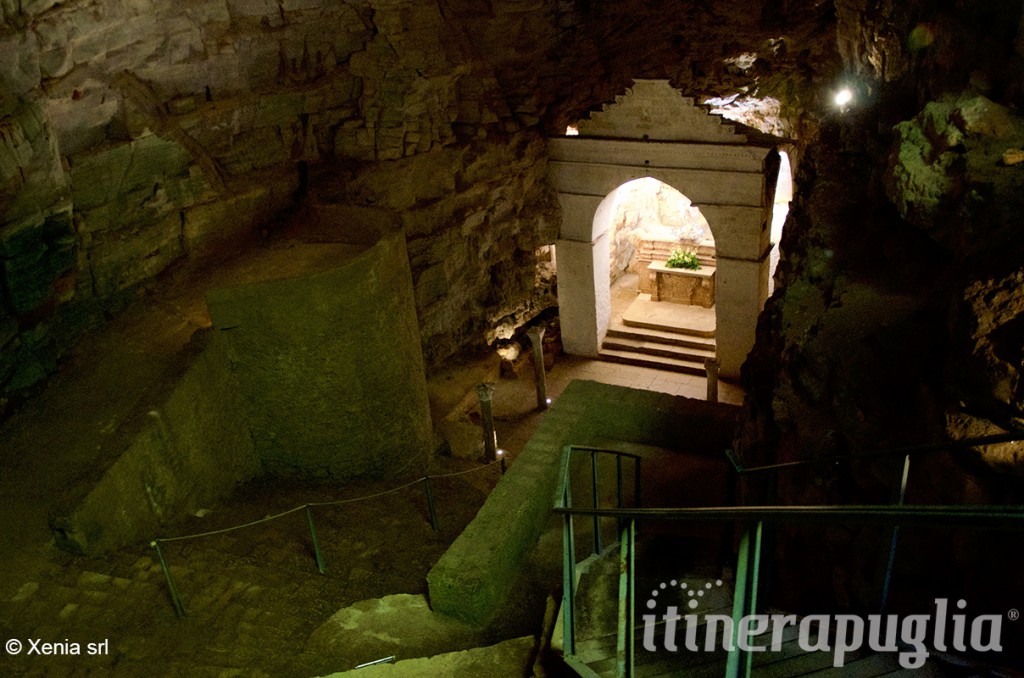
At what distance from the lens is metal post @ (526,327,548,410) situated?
13.5m

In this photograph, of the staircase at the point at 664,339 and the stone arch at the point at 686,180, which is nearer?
the stone arch at the point at 686,180

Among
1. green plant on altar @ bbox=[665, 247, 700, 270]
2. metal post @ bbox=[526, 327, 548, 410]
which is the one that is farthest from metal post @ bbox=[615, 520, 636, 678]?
green plant on altar @ bbox=[665, 247, 700, 270]

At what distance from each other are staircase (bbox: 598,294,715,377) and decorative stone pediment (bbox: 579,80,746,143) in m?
3.94

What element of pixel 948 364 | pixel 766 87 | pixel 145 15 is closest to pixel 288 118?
pixel 145 15

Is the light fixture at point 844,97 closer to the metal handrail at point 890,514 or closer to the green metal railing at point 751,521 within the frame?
the green metal railing at point 751,521

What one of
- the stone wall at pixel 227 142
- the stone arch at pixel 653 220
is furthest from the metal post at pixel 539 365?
the stone arch at pixel 653 220

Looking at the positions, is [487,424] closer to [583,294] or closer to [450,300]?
[450,300]

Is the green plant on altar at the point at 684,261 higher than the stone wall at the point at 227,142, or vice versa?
the stone wall at the point at 227,142

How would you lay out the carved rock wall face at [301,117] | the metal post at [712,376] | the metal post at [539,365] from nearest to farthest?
1. the carved rock wall face at [301,117]
2. the metal post at [712,376]
3. the metal post at [539,365]

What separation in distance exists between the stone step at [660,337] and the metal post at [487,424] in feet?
14.3

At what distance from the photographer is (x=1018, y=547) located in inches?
134

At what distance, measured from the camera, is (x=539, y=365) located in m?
13.9

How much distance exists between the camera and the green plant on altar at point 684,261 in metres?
16.6

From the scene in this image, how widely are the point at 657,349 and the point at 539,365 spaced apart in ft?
9.25
